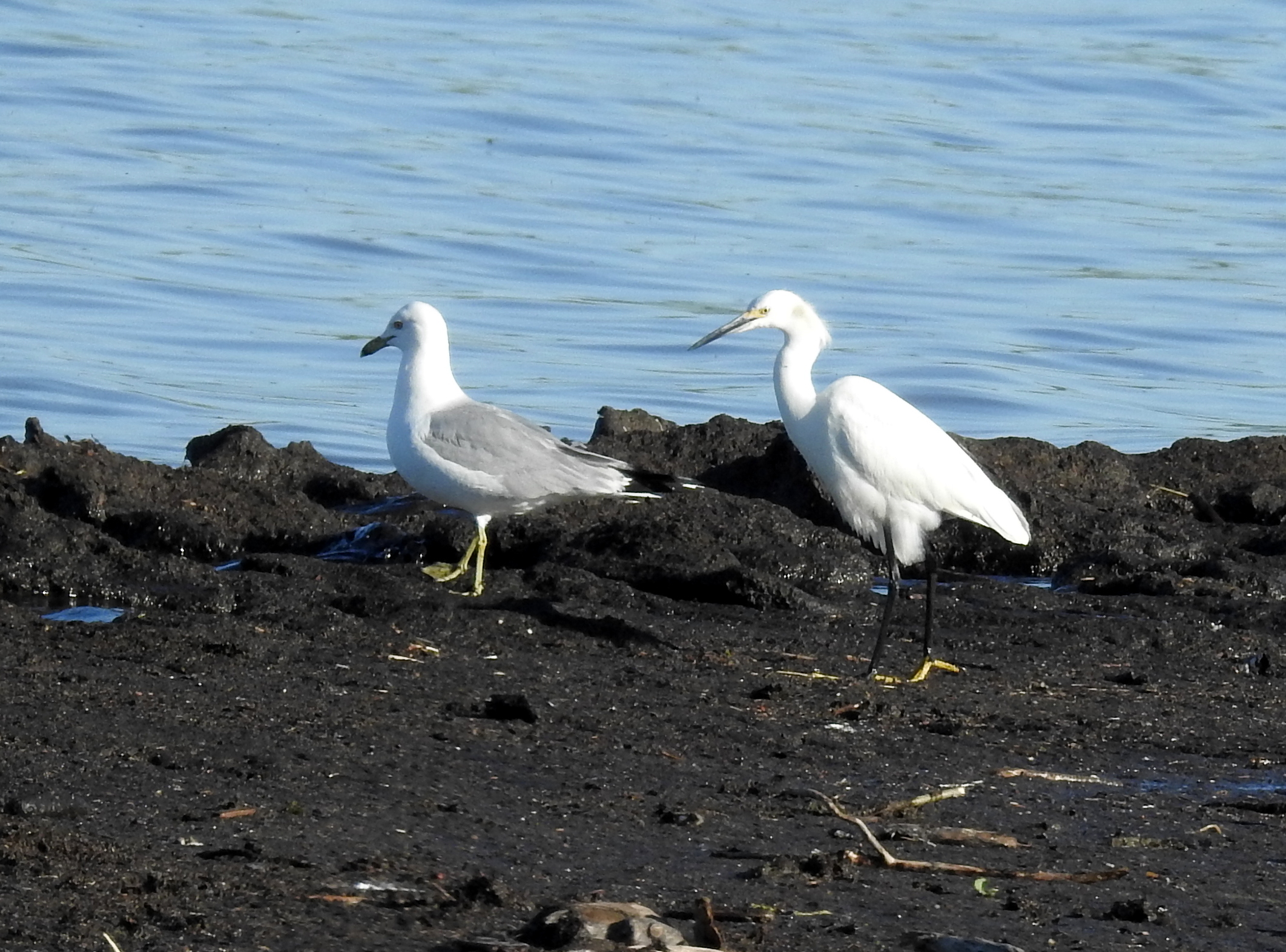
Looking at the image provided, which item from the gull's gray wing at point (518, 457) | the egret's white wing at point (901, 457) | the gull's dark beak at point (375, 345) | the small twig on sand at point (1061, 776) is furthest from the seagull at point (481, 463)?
the small twig on sand at point (1061, 776)

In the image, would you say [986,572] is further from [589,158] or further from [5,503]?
[589,158]

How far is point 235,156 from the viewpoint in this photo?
2327 centimetres

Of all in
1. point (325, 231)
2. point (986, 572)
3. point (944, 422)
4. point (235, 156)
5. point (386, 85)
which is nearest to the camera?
point (986, 572)

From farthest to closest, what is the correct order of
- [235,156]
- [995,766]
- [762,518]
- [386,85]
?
[386,85] < [235,156] < [762,518] < [995,766]

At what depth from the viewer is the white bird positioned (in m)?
8.84

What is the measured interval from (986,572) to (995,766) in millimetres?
3913

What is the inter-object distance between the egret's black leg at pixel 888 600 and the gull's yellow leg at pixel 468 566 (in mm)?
1650

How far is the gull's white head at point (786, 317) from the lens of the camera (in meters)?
9.44

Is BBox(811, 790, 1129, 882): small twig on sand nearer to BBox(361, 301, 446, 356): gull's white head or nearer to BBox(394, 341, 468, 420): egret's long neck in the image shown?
BBox(394, 341, 468, 420): egret's long neck

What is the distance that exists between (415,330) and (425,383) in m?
0.38

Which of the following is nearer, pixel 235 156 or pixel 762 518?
pixel 762 518

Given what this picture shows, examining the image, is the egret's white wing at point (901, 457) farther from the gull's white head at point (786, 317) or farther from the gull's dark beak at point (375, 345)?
the gull's dark beak at point (375, 345)

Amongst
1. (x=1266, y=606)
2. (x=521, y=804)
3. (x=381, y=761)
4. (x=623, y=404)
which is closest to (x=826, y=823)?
(x=521, y=804)

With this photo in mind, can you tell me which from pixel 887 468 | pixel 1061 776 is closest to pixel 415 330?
pixel 887 468
